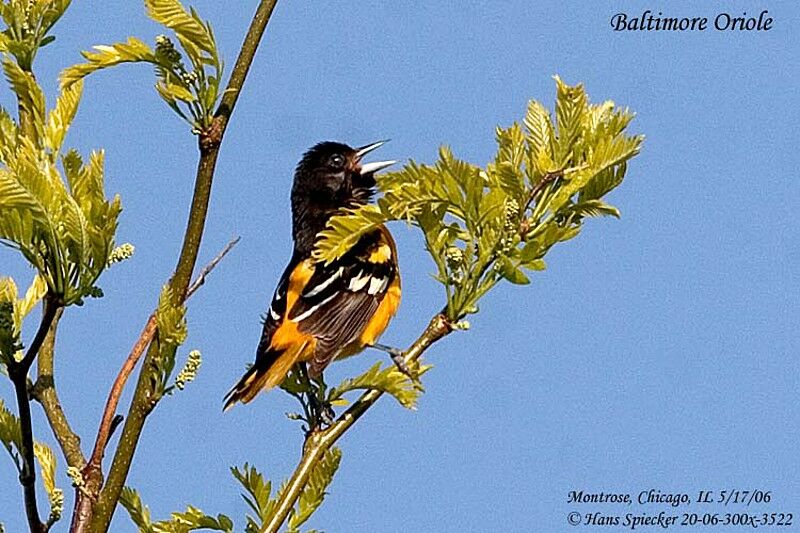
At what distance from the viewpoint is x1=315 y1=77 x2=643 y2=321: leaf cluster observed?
68.9 inches

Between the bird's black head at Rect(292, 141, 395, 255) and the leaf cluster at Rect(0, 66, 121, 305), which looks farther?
the bird's black head at Rect(292, 141, 395, 255)

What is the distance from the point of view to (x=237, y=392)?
11.0ft

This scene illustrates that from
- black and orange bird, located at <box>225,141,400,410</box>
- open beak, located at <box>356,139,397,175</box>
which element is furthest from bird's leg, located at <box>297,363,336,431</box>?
open beak, located at <box>356,139,397,175</box>

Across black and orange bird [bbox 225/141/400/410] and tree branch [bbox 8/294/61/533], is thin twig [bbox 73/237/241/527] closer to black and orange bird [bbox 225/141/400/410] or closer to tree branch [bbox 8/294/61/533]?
tree branch [bbox 8/294/61/533]

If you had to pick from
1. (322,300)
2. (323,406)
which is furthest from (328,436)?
(322,300)

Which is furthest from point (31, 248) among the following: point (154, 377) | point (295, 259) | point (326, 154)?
point (326, 154)

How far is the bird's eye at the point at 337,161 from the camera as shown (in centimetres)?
475

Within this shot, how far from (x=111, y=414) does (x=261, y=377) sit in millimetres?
1630

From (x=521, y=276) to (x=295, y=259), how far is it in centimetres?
269

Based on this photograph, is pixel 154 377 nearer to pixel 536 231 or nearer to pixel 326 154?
pixel 536 231

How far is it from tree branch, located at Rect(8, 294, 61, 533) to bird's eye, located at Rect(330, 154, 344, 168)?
317cm

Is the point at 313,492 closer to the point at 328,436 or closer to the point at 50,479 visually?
the point at 328,436

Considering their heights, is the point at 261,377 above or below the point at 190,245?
above

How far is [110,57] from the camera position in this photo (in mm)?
1712
